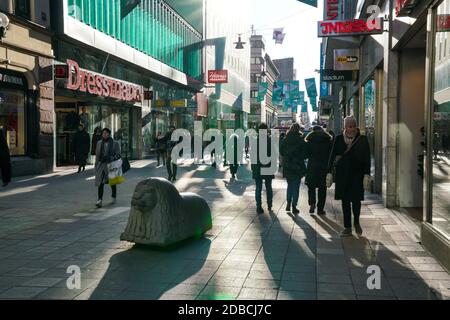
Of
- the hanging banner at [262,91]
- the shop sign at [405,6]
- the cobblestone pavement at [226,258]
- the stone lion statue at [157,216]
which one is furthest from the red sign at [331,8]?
the hanging banner at [262,91]

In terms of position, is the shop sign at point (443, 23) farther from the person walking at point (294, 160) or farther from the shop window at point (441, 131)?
the person walking at point (294, 160)

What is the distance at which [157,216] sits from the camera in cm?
652

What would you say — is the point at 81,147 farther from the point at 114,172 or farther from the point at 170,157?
the point at 114,172

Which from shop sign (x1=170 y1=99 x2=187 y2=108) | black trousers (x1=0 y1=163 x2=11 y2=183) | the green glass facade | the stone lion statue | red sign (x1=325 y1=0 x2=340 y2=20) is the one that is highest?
the green glass facade

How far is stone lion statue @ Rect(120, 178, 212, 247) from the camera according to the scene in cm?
645

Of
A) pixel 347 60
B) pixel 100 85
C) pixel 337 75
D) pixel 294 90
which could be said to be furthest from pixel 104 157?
pixel 294 90

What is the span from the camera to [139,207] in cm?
650

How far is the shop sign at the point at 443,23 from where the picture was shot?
612cm

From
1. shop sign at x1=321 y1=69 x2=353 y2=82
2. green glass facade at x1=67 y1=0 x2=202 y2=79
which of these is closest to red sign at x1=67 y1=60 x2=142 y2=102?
green glass facade at x1=67 y1=0 x2=202 y2=79

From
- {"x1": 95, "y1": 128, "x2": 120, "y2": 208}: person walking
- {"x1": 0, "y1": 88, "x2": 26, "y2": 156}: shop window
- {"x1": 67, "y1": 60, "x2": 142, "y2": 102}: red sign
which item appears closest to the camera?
{"x1": 95, "y1": 128, "x2": 120, "y2": 208}: person walking

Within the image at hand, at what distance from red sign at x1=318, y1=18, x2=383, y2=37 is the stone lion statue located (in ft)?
20.6

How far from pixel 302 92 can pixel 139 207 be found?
43.1 metres

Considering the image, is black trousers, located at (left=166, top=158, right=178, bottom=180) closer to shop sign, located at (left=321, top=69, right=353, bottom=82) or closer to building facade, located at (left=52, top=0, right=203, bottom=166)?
building facade, located at (left=52, top=0, right=203, bottom=166)
